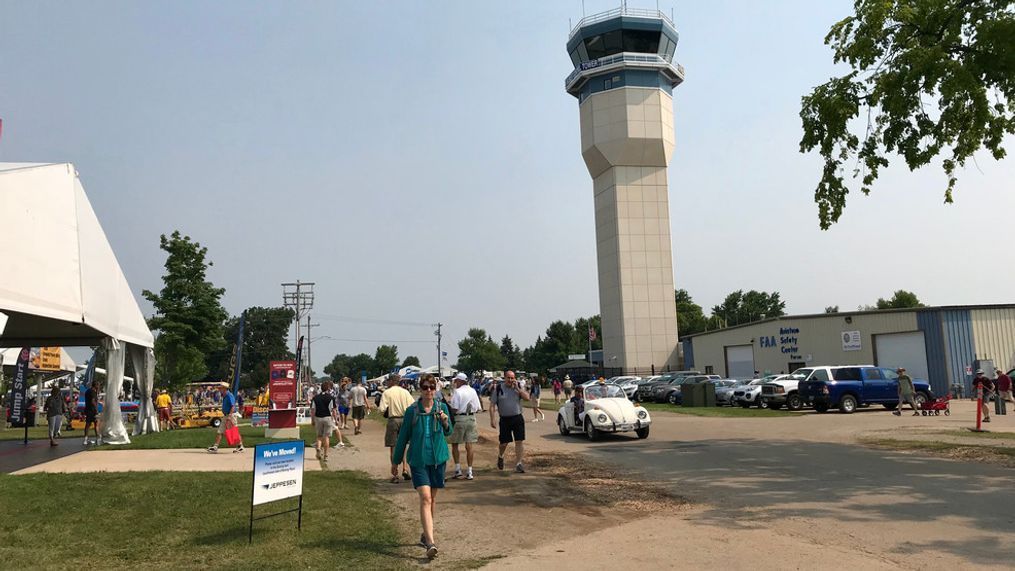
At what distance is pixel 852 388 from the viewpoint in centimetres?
2612

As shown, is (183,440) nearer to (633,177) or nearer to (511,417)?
(511,417)

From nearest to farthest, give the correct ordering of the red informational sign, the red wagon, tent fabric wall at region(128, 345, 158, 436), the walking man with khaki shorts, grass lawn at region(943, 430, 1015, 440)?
the walking man with khaki shorts, grass lawn at region(943, 430, 1015, 440), tent fabric wall at region(128, 345, 158, 436), the red wagon, the red informational sign

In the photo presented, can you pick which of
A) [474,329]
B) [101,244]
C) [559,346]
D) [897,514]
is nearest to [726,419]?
[897,514]

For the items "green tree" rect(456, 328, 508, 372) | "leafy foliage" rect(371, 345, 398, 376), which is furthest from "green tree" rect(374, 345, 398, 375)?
"green tree" rect(456, 328, 508, 372)

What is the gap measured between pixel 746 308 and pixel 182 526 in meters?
123

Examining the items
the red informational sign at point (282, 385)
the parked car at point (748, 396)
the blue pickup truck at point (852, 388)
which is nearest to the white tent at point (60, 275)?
the red informational sign at point (282, 385)

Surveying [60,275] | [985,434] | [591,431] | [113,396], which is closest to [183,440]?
[113,396]

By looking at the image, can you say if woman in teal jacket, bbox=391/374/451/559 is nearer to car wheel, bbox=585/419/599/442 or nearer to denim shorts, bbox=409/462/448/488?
denim shorts, bbox=409/462/448/488

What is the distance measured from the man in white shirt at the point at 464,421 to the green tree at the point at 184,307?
79.3 feet

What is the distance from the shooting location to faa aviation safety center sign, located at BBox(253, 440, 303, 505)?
7.22 m

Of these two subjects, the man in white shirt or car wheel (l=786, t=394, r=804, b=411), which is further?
car wheel (l=786, t=394, r=804, b=411)

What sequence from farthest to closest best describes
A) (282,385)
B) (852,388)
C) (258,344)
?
(258,344) < (282,385) < (852,388)

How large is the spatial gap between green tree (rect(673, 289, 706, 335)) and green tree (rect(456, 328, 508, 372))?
3322 centimetres

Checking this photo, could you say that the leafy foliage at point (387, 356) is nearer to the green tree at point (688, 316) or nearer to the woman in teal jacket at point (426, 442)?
the green tree at point (688, 316)
